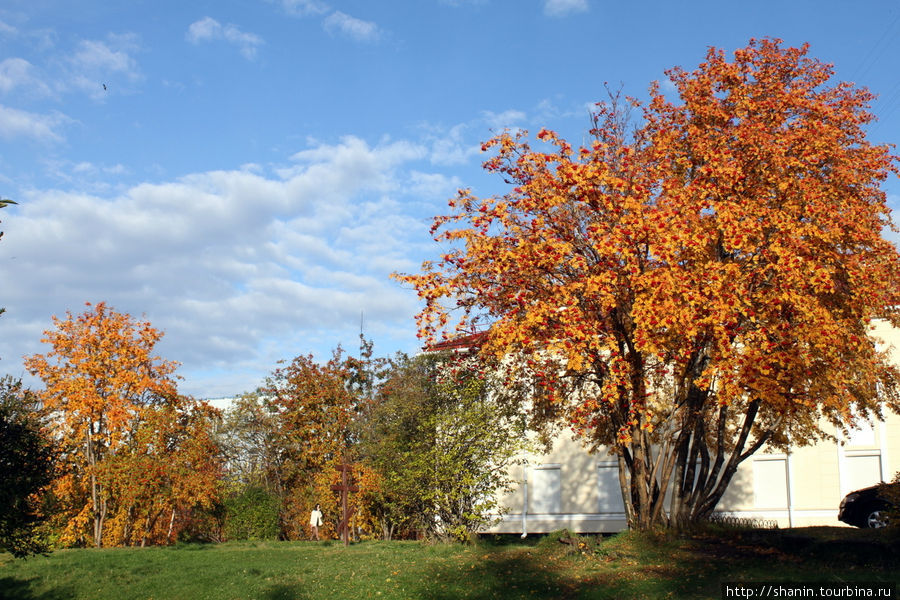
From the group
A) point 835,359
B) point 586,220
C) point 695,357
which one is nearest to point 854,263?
point 835,359

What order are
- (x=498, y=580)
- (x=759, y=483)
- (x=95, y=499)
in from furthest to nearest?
(x=759, y=483), (x=95, y=499), (x=498, y=580)

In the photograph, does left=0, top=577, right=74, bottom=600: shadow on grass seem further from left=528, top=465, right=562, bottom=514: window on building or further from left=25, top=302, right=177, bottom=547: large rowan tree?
left=528, top=465, right=562, bottom=514: window on building

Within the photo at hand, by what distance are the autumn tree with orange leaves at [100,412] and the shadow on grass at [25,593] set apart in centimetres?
851

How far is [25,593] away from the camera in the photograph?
1517 cm

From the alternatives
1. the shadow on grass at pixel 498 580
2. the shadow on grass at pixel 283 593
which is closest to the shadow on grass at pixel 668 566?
the shadow on grass at pixel 498 580

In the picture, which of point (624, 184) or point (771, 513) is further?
point (771, 513)

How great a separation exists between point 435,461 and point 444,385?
7.45 ft

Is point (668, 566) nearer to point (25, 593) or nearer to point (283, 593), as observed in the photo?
point (283, 593)

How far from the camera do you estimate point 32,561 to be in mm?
18297

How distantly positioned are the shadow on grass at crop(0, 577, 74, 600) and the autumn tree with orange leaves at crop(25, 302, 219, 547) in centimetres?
851

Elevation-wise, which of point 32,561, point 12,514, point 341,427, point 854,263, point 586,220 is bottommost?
point 32,561

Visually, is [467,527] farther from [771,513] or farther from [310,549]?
[771,513]

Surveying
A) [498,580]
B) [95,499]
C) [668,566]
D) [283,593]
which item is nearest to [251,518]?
[95,499]

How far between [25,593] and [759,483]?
22683 mm
